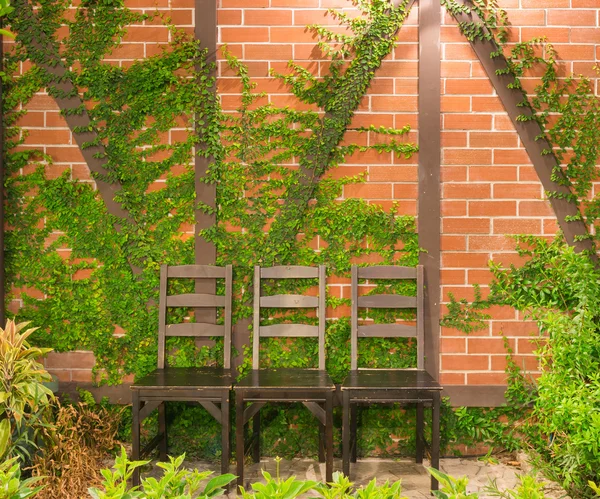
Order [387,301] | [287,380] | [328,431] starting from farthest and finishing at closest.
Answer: [387,301] → [287,380] → [328,431]

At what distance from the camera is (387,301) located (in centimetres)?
341

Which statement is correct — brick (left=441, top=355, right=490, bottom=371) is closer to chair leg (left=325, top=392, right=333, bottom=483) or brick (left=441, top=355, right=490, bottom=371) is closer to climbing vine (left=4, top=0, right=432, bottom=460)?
climbing vine (left=4, top=0, right=432, bottom=460)

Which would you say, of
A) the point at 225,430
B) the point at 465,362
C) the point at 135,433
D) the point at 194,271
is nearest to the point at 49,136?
the point at 194,271

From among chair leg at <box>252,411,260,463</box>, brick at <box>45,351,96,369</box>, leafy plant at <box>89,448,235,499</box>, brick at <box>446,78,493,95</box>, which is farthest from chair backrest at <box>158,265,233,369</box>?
leafy plant at <box>89,448,235,499</box>

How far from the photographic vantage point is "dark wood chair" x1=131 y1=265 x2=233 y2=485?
294cm

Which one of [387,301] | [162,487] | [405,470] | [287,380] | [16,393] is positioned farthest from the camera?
[387,301]

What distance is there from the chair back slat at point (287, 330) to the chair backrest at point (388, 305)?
246 mm

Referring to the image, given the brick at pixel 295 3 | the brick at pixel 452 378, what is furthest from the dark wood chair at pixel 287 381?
the brick at pixel 295 3

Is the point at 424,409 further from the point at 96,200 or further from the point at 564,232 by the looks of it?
the point at 96,200

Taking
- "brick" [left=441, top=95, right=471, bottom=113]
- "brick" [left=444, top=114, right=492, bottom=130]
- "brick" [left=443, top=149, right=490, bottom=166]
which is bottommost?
"brick" [left=443, top=149, right=490, bottom=166]

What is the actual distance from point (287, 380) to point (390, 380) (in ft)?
1.78

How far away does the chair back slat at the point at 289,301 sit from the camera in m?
3.39

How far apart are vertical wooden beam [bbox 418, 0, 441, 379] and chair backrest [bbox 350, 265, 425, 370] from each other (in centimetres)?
14

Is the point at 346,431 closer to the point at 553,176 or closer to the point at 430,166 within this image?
the point at 430,166
